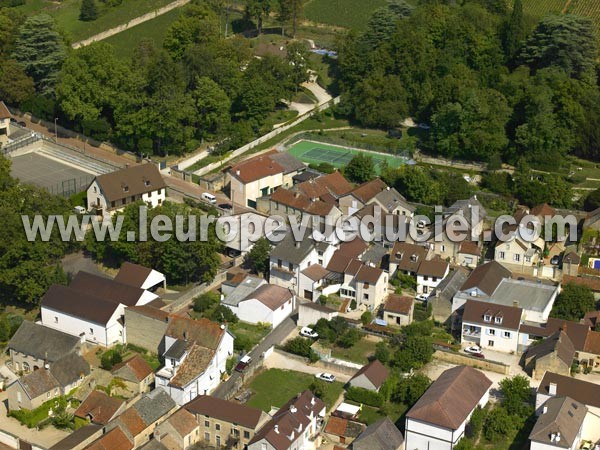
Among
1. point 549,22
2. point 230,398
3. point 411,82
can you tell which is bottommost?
point 230,398

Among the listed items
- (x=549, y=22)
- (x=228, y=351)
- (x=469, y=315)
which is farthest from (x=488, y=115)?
(x=228, y=351)

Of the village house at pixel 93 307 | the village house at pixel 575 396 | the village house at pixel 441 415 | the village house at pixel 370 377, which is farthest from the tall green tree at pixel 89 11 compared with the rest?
the village house at pixel 575 396

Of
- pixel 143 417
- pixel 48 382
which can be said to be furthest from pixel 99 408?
pixel 48 382

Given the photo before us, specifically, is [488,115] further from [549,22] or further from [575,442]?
[575,442]

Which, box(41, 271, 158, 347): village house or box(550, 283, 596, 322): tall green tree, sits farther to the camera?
box(550, 283, 596, 322): tall green tree

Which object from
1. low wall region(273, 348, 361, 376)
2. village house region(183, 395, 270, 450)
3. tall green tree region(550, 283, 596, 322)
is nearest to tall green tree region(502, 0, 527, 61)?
tall green tree region(550, 283, 596, 322)

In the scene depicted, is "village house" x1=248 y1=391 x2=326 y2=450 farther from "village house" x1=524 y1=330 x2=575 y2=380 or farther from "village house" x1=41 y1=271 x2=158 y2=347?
"village house" x1=41 y1=271 x2=158 y2=347
